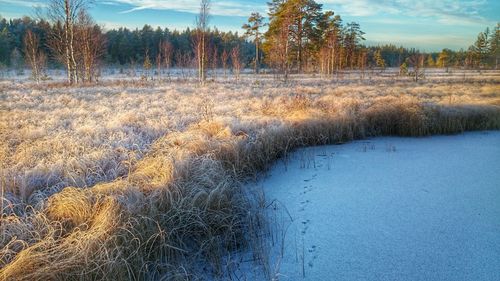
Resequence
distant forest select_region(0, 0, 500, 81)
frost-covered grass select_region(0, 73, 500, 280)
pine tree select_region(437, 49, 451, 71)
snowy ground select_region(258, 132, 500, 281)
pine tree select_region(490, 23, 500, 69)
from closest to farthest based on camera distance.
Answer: frost-covered grass select_region(0, 73, 500, 280) < snowy ground select_region(258, 132, 500, 281) < distant forest select_region(0, 0, 500, 81) < pine tree select_region(490, 23, 500, 69) < pine tree select_region(437, 49, 451, 71)

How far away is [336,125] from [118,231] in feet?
16.7

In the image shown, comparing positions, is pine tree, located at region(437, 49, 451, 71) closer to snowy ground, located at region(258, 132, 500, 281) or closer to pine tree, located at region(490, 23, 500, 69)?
pine tree, located at region(490, 23, 500, 69)

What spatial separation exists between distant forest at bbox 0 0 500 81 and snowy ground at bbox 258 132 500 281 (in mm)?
13805

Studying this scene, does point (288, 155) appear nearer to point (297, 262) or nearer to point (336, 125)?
point (336, 125)

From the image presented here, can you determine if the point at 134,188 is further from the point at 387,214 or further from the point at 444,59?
the point at 444,59

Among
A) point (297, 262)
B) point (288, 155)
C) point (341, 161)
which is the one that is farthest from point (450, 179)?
point (297, 262)

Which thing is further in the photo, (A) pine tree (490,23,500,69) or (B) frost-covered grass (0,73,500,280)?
(A) pine tree (490,23,500,69)

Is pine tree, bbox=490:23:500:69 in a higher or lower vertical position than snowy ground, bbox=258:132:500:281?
higher

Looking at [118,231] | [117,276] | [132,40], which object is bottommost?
[117,276]

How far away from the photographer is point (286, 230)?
306cm

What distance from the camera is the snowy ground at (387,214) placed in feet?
8.11

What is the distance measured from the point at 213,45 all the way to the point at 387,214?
38.5 metres

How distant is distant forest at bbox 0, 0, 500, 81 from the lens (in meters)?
17.8

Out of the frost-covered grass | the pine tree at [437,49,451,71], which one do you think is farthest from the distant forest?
the frost-covered grass
